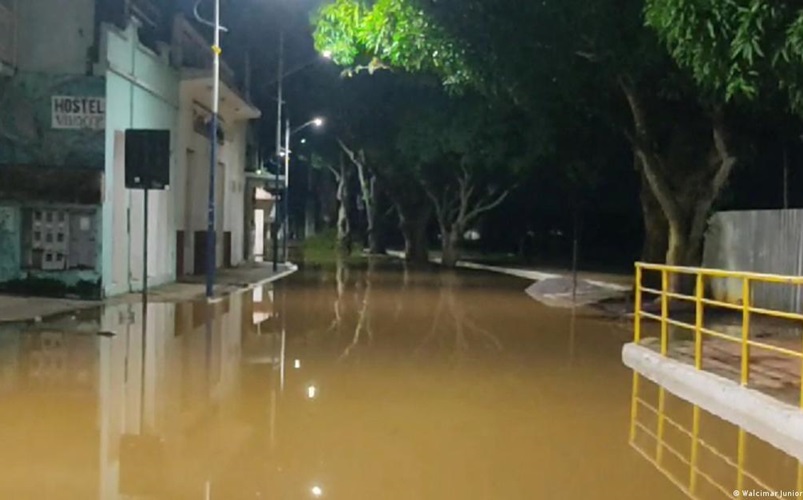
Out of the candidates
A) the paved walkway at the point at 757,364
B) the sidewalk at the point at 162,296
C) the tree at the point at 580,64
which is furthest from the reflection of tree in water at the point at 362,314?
the tree at the point at 580,64

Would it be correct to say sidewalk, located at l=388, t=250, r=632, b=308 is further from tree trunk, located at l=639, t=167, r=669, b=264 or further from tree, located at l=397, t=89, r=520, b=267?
tree, located at l=397, t=89, r=520, b=267

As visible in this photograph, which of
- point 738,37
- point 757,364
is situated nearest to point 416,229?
point 757,364

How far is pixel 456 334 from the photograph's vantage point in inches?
851

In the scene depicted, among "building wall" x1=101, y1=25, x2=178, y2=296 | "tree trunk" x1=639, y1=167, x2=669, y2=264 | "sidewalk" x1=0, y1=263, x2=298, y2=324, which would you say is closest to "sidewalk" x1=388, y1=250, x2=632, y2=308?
"tree trunk" x1=639, y1=167, x2=669, y2=264

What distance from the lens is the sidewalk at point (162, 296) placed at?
23953 mm

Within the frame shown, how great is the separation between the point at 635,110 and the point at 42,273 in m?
14.9

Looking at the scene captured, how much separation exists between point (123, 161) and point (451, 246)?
3409cm

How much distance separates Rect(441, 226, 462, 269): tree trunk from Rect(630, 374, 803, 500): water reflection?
161ft

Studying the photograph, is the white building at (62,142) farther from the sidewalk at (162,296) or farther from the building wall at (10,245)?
the sidewalk at (162,296)

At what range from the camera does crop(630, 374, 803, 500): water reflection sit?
8906 mm

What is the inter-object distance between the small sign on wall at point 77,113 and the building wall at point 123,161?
14.5 inches

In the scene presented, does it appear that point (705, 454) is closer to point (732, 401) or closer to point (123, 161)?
point (732, 401)

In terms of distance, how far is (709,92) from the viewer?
22516 millimetres

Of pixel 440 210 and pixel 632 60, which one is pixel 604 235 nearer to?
pixel 440 210
